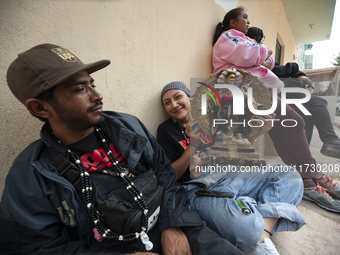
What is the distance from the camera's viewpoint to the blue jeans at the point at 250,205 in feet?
3.09

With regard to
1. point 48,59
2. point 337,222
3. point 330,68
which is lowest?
point 337,222

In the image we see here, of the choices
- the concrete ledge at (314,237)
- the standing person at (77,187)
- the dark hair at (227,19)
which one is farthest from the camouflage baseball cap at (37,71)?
the dark hair at (227,19)

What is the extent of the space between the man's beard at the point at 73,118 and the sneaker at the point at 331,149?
1799mm

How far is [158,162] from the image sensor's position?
111cm

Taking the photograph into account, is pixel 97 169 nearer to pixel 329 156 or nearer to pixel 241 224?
pixel 241 224

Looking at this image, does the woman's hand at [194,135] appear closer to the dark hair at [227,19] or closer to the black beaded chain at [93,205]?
the black beaded chain at [93,205]

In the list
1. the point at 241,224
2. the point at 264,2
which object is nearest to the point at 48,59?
the point at 241,224

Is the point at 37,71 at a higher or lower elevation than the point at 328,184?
higher

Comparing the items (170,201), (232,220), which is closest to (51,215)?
(170,201)

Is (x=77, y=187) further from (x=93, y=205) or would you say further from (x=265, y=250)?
(x=265, y=250)

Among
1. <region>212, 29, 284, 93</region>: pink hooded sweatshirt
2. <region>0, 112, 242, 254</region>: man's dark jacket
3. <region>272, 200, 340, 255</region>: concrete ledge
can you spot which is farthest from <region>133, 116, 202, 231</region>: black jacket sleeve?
<region>212, 29, 284, 93</region>: pink hooded sweatshirt

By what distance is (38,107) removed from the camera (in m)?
0.81

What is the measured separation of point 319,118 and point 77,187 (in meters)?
1.86

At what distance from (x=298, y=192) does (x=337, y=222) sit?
602mm
